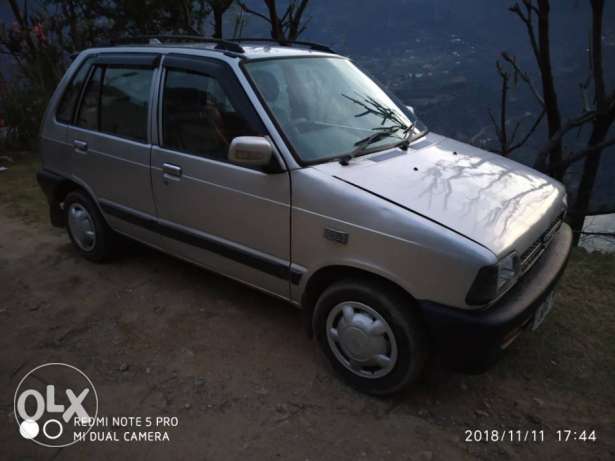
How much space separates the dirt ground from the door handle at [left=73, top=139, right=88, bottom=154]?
1019 mm

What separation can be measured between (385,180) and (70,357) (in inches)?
87.1

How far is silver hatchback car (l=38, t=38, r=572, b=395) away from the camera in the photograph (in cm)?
222

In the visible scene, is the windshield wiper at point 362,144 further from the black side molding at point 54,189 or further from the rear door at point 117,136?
the black side molding at point 54,189

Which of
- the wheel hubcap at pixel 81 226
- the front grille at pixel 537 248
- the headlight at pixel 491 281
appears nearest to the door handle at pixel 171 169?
the wheel hubcap at pixel 81 226

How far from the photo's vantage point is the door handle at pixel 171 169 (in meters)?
3.09

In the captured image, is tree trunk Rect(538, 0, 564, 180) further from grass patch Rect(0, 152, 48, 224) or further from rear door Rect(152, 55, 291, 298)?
grass patch Rect(0, 152, 48, 224)

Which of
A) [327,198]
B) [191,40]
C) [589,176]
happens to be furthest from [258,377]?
[589,176]

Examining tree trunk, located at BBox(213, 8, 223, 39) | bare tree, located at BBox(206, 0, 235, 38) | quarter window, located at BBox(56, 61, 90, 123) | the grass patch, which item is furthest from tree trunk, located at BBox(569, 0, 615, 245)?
the grass patch

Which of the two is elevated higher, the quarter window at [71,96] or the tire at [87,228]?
the quarter window at [71,96]

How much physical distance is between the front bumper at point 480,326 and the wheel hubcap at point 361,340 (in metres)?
0.27

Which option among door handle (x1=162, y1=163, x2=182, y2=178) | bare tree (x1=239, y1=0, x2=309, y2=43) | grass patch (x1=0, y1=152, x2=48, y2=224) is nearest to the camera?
door handle (x1=162, y1=163, x2=182, y2=178)

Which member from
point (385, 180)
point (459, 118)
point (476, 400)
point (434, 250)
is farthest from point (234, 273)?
point (459, 118)

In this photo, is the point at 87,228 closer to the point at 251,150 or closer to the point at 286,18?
the point at 251,150

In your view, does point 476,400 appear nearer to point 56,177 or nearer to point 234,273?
point 234,273
